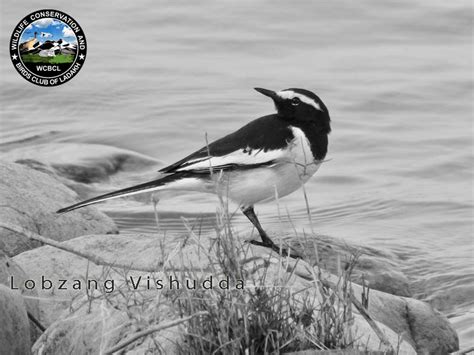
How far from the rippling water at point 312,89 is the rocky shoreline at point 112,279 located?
3.02ft

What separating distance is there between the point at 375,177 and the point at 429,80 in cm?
340

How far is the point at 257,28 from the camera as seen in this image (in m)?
17.4

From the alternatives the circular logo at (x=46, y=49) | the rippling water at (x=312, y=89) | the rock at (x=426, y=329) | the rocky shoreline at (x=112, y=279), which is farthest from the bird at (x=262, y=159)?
the circular logo at (x=46, y=49)

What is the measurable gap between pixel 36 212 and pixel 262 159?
1.82 metres

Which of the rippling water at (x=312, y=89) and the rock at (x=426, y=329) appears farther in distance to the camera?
the rippling water at (x=312, y=89)

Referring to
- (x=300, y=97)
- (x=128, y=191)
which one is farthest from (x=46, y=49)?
(x=300, y=97)

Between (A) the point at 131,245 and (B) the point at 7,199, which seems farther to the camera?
(B) the point at 7,199

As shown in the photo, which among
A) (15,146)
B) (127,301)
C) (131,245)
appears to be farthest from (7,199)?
(15,146)

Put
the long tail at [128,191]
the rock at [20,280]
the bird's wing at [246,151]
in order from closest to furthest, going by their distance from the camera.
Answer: the rock at [20,280] < the long tail at [128,191] < the bird's wing at [246,151]

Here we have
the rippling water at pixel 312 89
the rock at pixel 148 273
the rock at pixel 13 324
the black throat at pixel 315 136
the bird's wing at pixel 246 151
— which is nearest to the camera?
the rock at pixel 13 324

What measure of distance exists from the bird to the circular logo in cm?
396

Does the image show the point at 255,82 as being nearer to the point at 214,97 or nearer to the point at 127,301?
the point at 214,97

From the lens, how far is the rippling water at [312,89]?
11109mm

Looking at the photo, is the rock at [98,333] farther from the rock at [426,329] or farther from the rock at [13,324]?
the rock at [426,329]
